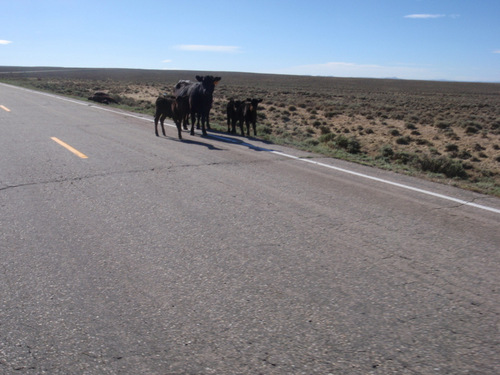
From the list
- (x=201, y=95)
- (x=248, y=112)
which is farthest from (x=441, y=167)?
(x=201, y=95)

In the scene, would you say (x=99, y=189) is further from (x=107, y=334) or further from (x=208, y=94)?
(x=208, y=94)

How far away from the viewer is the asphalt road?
9.69ft

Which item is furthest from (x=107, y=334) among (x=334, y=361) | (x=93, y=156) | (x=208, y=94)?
(x=208, y=94)

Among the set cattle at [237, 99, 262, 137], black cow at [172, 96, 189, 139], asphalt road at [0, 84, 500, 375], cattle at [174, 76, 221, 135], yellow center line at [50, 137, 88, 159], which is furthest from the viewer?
cattle at [237, 99, 262, 137]

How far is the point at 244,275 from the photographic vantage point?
4043mm

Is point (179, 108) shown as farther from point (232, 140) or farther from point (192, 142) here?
point (232, 140)

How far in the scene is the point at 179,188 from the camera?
273 inches

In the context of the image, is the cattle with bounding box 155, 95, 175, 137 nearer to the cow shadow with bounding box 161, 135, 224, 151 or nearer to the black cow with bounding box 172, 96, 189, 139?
the black cow with bounding box 172, 96, 189, 139

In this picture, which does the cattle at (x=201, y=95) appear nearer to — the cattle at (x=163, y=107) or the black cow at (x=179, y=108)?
the black cow at (x=179, y=108)

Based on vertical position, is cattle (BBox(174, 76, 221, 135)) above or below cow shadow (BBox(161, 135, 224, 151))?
above

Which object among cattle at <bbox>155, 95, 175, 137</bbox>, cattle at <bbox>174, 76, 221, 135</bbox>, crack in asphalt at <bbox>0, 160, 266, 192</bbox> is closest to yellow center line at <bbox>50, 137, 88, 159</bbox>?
crack in asphalt at <bbox>0, 160, 266, 192</bbox>

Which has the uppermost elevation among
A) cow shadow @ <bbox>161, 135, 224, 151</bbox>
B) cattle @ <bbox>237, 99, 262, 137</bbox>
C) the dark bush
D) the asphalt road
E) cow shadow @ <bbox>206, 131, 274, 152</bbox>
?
cattle @ <bbox>237, 99, 262, 137</bbox>

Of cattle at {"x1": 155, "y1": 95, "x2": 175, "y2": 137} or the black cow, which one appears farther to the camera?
cattle at {"x1": 155, "y1": 95, "x2": 175, "y2": 137}

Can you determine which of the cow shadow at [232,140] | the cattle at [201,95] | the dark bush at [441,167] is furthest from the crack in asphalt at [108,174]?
the dark bush at [441,167]
